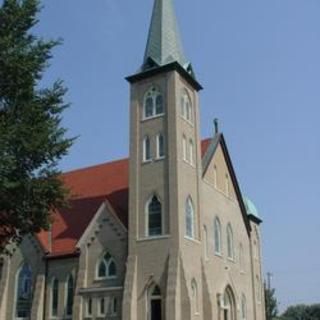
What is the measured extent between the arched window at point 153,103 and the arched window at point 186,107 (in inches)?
56.3

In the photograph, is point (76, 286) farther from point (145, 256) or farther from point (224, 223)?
point (224, 223)

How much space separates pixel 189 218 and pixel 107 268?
17.8 feet

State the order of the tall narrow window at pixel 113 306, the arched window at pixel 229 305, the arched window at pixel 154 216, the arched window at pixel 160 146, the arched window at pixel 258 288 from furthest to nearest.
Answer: the arched window at pixel 258 288 → the arched window at pixel 229 305 → the arched window at pixel 160 146 → the arched window at pixel 154 216 → the tall narrow window at pixel 113 306

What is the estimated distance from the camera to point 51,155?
68.2 ft

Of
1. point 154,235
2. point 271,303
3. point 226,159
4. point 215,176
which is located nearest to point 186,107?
point 215,176

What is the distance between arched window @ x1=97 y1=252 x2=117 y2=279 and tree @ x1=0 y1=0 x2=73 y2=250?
36.9ft

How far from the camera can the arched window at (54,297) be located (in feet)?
111

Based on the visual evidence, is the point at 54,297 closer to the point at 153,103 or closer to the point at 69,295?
the point at 69,295

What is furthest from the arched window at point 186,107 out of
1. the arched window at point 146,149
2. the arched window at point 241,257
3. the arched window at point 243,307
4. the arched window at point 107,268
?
the arched window at point 243,307

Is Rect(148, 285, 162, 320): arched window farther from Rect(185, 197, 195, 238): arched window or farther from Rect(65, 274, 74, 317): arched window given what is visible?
Rect(65, 274, 74, 317): arched window

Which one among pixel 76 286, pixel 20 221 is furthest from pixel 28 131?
pixel 76 286

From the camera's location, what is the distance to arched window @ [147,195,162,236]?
31.1 metres

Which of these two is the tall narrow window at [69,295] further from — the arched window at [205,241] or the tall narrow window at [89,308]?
the arched window at [205,241]

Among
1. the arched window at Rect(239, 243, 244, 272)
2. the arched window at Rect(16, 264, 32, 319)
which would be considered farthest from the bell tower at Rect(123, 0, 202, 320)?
the arched window at Rect(16, 264, 32, 319)
